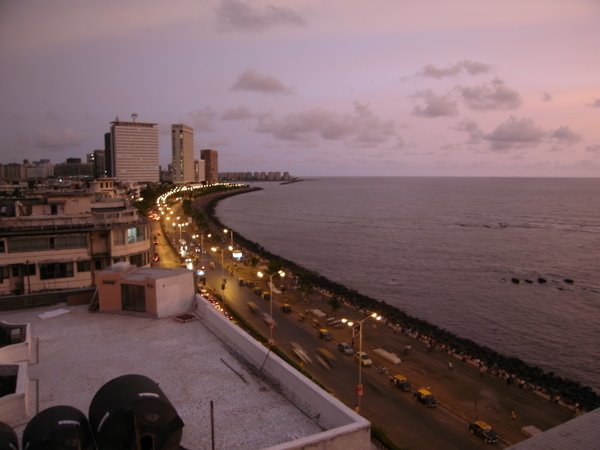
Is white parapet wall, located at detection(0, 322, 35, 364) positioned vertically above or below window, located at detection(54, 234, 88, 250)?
below

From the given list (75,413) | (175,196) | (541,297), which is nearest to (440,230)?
(541,297)

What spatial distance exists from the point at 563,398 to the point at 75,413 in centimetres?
2834

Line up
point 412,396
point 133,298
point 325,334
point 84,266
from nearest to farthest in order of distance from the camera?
point 133,298
point 412,396
point 84,266
point 325,334

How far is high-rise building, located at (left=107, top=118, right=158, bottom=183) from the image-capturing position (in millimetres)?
186125

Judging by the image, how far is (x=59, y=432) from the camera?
21.9 feet

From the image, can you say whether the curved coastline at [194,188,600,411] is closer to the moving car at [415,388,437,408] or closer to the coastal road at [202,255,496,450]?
the coastal road at [202,255,496,450]

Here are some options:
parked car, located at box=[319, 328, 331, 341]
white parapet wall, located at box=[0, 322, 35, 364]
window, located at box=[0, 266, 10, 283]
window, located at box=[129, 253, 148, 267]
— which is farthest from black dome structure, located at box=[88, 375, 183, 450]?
parked car, located at box=[319, 328, 331, 341]

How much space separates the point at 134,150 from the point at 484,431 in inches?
7501

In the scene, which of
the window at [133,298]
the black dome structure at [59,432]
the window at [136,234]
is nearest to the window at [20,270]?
the window at [136,234]

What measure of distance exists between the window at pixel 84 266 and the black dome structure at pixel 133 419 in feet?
70.3

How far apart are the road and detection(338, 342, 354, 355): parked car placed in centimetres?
34

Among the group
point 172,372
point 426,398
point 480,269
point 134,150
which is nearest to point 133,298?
point 172,372

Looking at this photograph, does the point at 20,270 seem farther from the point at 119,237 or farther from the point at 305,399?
the point at 305,399

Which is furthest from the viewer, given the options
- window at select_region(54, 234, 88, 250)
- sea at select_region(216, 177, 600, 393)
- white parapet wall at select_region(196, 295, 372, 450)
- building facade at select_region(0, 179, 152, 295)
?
sea at select_region(216, 177, 600, 393)
